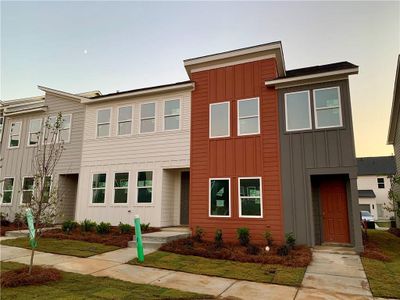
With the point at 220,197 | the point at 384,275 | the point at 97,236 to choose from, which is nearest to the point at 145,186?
the point at 97,236

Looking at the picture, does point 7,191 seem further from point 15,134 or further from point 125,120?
point 125,120

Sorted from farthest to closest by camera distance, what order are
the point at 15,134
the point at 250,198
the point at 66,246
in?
the point at 15,134, the point at 250,198, the point at 66,246

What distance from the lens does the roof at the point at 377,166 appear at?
37.8 metres

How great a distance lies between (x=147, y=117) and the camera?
45.0 ft

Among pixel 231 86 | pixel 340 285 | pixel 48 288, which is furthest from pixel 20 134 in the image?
pixel 340 285

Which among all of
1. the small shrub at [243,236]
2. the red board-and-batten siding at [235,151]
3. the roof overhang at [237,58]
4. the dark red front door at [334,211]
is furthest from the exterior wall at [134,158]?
the dark red front door at [334,211]

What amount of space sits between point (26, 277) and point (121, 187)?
7.67 metres

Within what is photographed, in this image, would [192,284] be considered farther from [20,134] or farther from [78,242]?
[20,134]

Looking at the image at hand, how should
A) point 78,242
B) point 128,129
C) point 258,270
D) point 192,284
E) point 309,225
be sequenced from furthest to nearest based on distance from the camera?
point 128,129
point 78,242
point 309,225
point 258,270
point 192,284

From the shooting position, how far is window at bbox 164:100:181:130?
1306cm

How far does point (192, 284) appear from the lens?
614 cm

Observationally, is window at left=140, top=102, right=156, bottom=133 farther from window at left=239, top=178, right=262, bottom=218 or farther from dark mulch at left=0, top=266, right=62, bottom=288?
dark mulch at left=0, top=266, right=62, bottom=288

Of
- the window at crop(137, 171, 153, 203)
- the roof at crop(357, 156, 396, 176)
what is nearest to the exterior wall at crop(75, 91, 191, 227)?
the window at crop(137, 171, 153, 203)

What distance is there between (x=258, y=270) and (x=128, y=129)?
948 centimetres
